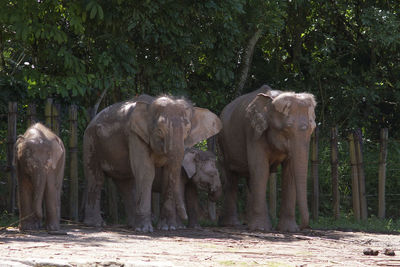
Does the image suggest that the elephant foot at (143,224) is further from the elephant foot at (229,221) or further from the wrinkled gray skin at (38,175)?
the elephant foot at (229,221)

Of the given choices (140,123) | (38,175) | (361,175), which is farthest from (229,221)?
(38,175)

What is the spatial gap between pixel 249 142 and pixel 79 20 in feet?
9.96

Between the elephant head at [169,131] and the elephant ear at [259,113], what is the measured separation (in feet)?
2.26

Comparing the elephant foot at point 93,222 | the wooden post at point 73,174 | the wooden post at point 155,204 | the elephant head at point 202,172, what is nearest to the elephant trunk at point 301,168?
the elephant head at point 202,172

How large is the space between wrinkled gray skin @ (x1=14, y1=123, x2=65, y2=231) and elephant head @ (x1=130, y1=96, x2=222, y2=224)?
1.18 m

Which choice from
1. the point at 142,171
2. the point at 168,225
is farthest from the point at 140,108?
the point at 168,225

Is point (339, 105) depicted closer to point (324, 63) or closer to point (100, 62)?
point (324, 63)

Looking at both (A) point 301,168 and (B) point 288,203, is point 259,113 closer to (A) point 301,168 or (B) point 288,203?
(A) point 301,168

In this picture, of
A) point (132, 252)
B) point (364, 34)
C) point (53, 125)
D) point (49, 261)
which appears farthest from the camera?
point (364, 34)

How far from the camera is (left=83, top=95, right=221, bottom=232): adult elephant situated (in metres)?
11.0

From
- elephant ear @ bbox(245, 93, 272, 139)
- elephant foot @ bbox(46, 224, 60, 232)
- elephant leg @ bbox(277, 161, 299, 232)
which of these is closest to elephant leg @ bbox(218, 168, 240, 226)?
elephant leg @ bbox(277, 161, 299, 232)

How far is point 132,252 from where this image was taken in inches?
312

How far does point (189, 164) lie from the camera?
11852mm

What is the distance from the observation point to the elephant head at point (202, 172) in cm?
1184
